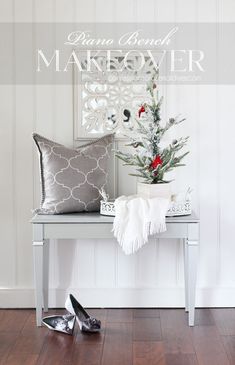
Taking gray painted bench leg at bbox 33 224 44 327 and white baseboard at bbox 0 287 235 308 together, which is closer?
gray painted bench leg at bbox 33 224 44 327

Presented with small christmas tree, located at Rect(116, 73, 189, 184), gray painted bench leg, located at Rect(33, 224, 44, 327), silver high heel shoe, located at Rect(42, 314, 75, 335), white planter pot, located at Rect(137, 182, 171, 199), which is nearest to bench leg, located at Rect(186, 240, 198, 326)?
white planter pot, located at Rect(137, 182, 171, 199)

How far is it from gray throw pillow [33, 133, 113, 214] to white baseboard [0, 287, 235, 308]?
24.9 inches

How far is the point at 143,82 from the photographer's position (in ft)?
12.8

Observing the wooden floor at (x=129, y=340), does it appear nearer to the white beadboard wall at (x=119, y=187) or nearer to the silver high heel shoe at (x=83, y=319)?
the silver high heel shoe at (x=83, y=319)

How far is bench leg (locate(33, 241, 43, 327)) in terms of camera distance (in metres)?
3.51

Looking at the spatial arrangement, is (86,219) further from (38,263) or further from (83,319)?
(83,319)

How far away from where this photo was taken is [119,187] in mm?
3957

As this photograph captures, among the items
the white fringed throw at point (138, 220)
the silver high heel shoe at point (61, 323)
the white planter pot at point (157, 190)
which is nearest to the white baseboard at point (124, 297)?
the silver high heel shoe at point (61, 323)

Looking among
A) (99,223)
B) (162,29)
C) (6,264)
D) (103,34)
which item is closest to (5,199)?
(6,264)

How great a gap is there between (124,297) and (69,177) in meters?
0.93

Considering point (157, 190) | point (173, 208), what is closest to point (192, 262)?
point (173, 208)

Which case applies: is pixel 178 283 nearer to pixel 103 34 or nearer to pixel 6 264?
pixel 6 264

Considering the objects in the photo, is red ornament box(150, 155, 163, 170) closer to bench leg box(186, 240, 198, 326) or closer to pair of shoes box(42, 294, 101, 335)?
bench leg box(186, 240, 198, 326)

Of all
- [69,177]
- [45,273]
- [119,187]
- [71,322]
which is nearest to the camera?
[71,322]
